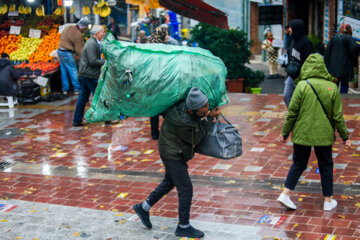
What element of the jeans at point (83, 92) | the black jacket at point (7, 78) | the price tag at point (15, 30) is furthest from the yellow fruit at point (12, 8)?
the jeans at point (83, 92)

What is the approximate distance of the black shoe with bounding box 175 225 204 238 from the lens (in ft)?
18.0

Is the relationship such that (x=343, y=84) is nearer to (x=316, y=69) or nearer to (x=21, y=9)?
(x=316, y=69)

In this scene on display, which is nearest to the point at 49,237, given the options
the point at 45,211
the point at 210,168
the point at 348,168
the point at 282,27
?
the point at 45,211

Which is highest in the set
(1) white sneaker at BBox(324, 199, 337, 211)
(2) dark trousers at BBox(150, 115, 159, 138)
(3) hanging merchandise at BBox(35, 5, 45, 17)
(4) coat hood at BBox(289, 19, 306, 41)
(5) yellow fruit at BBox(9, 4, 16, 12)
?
(5) yellow fruit at BBox(9, 4, 16, 12)

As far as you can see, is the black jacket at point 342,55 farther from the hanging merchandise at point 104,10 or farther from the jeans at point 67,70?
the jeans at point 67,70

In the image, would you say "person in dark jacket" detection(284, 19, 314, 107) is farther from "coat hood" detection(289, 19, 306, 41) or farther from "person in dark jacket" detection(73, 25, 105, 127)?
"person in dark jacket" detection(73, 25, 105, 127)

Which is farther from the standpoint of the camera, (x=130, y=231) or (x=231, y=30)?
(x=231, y=30)

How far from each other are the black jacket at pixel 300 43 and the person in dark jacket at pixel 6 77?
6.40 meters

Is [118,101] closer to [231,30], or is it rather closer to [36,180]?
[36,180]

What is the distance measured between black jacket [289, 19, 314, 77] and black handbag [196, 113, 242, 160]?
128 inches

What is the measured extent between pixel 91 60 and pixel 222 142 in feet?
16.7

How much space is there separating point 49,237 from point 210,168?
2728 millimetres

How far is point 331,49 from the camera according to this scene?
10969 mm

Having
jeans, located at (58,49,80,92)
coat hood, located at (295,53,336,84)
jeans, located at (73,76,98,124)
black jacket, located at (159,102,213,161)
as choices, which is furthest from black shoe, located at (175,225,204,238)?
jeans, located at (58,49,80,92)
